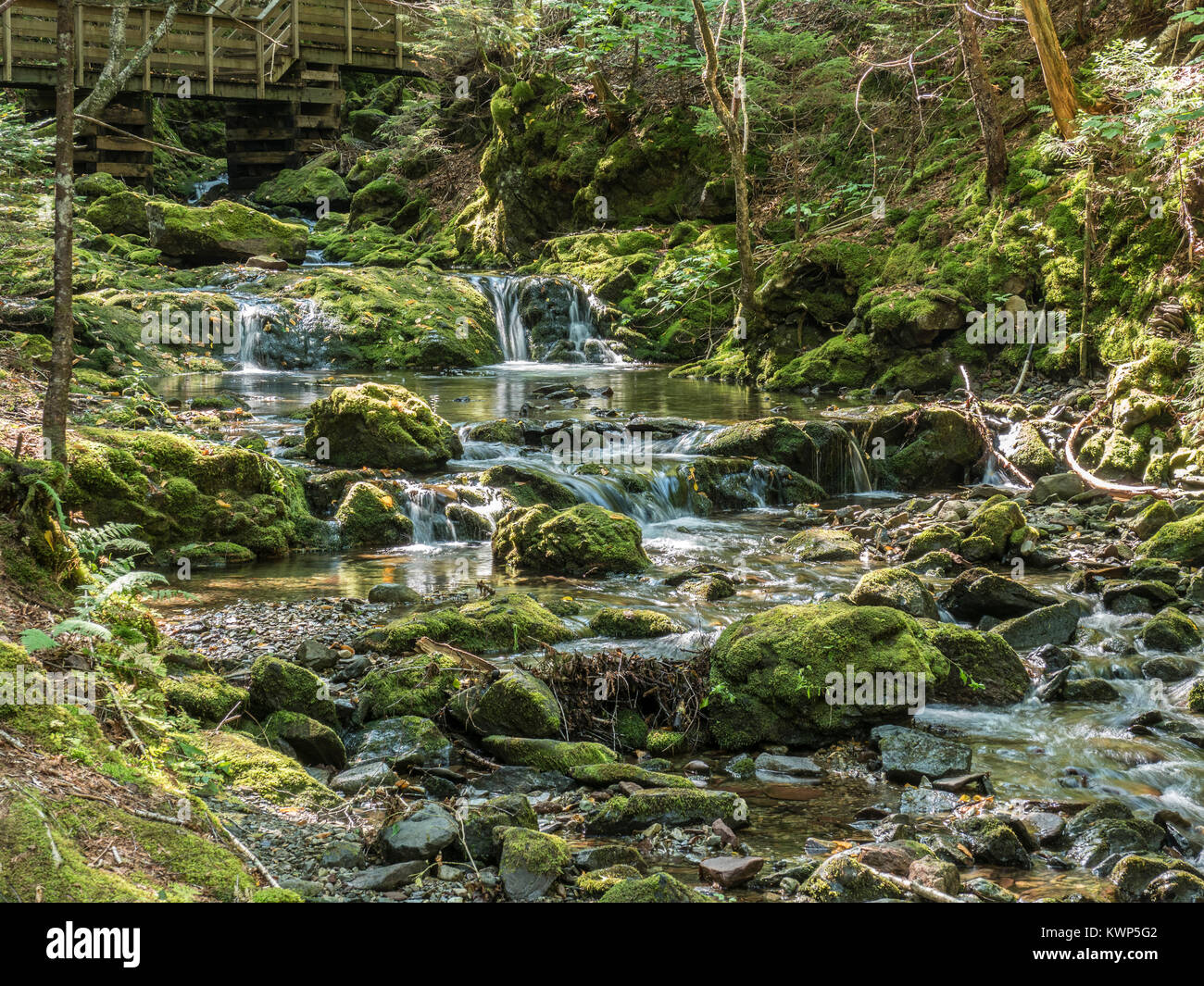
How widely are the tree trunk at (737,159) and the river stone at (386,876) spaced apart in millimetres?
15138

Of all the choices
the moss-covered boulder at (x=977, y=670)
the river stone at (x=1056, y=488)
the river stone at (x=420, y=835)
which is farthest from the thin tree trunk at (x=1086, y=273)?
the river stone at (x=420, y=835)

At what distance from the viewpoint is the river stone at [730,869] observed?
162 inches

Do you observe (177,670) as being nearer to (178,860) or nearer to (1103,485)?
(178,860)

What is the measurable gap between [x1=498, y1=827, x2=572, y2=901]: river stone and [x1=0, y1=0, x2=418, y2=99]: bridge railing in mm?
24487

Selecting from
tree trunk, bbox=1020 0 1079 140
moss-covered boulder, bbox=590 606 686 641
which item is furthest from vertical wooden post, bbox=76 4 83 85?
moss-covered boulder, bbox=590 606 686 641

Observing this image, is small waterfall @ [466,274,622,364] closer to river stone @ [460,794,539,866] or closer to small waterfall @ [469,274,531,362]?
small waterfall @ [469,274,531,362]

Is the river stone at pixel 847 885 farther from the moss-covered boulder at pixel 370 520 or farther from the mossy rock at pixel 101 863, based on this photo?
the moss-covered boulder at pixel 370 520

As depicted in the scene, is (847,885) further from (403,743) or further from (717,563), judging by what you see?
(717,563)

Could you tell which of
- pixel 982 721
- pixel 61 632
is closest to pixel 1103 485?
pixel 982 721

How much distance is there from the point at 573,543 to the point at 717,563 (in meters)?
1.44

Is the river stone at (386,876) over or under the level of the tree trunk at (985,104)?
under

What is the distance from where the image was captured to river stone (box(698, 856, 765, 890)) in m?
4.12

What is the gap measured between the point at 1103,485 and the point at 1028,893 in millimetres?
8632

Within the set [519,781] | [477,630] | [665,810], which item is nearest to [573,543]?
[477,630]
